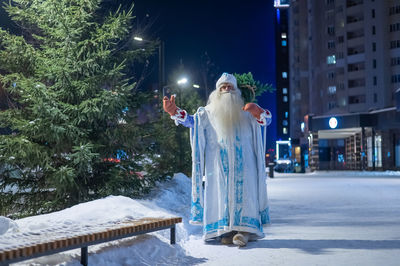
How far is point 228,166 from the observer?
21.6 ft

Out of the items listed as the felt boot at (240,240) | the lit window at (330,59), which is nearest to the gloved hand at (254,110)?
the felt boot at (240,240)

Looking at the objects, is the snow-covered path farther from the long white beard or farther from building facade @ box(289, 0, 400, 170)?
building facade @ box(289, 0, 400, 170)

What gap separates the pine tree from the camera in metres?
8.70

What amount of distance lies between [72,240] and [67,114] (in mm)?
5138

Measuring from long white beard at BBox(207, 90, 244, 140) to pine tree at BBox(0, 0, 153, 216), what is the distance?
2.76 meters

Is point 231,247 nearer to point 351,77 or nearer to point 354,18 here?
point 351,77

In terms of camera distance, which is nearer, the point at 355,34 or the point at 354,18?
the point at 354,18

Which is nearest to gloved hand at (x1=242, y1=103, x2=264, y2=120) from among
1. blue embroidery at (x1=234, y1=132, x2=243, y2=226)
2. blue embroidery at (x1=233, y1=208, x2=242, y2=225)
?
blue embroidery at (x1=234, y1=132, x2=243, y2=226)

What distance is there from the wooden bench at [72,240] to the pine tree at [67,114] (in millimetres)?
3301

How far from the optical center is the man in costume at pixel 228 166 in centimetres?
644

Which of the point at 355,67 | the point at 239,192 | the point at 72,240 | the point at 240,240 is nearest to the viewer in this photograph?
the point at 72,240

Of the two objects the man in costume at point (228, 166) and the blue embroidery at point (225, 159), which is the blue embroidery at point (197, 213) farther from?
the blue embroidery at point (225, 159)

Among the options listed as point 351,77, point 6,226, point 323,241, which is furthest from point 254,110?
point 351,77

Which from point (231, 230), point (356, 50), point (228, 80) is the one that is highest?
point (356, 50)
